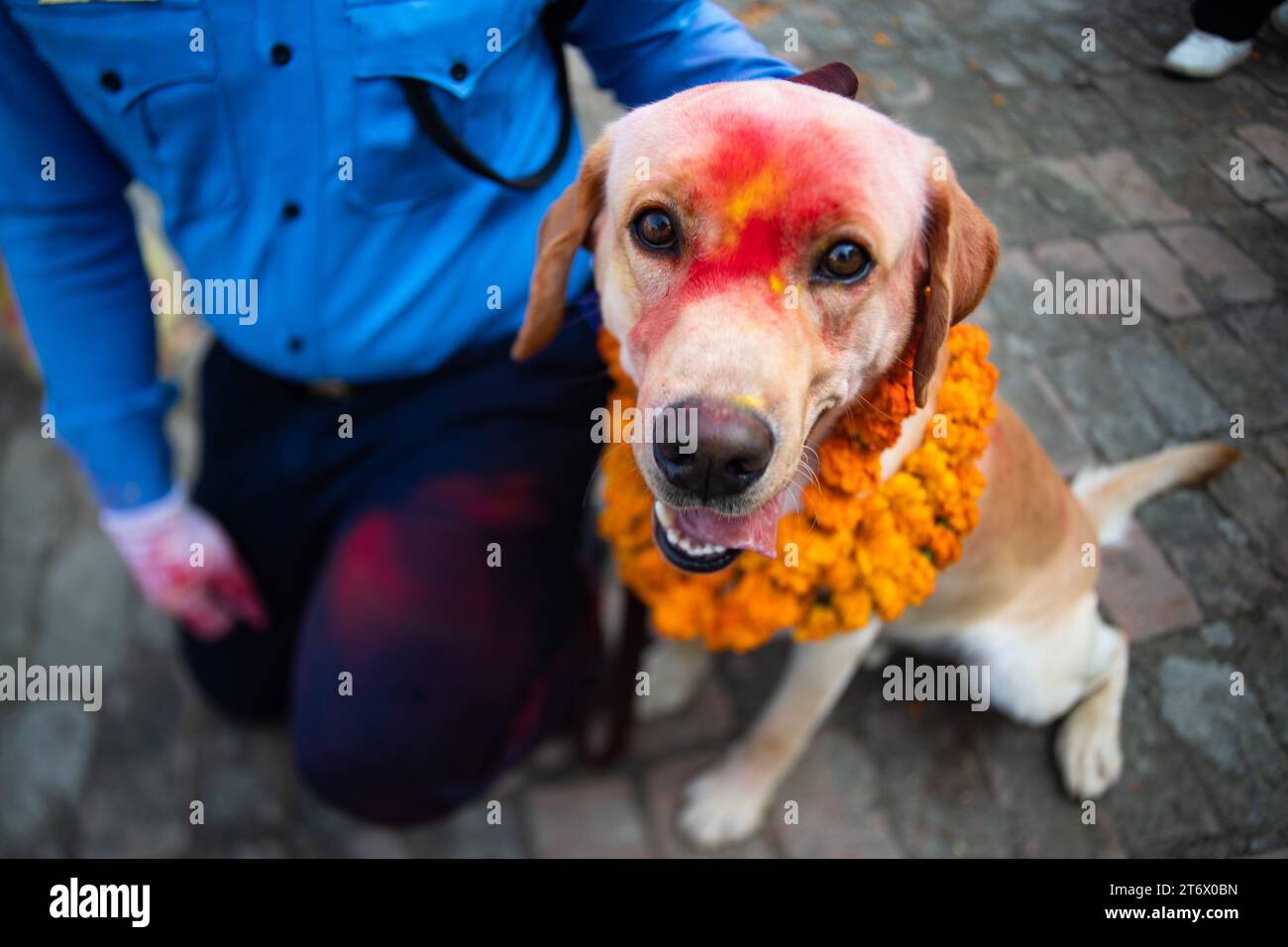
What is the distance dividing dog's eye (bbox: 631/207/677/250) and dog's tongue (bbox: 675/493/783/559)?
0.44 m

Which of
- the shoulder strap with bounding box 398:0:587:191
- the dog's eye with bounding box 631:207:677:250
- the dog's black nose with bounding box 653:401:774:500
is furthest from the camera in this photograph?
the shoulder strap with bounding box 398:0:587:191

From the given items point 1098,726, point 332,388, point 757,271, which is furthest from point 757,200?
point 1098,726

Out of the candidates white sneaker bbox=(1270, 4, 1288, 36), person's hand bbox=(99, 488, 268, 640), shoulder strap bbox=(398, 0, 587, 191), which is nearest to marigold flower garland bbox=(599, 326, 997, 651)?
shoulder strap bbox=(398, 0, 587, 191)

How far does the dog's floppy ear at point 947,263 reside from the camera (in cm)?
131

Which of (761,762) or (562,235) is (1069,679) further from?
(562,235)

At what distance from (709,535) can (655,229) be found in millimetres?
531

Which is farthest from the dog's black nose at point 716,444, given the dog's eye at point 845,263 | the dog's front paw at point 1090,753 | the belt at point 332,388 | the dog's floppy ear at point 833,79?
the dog's front paw at point 1090,753

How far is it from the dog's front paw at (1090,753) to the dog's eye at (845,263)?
1.62 m

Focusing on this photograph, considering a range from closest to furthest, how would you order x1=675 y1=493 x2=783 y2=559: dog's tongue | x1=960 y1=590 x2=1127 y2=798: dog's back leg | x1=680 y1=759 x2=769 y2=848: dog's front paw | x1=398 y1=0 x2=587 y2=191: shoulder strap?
1. x1=675 y1=493 x2=783 y2=559: dog's tongue
2. x1=398 y1=0 x2=587 y2=191: shoulder strap
3. x1=960 y1=590 x2=1127 y2=798: dog's back leg
4. x1=680 y1=759 x2=769 y2=848: dog's front paw

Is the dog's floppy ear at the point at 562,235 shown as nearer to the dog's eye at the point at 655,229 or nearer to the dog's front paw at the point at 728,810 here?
the dog's eye at the point at 655,229

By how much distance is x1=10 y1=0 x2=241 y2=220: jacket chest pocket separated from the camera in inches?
55.7

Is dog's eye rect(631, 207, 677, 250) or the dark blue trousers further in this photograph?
the dark blue trousers

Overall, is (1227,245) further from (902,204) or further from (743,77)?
(743,77)

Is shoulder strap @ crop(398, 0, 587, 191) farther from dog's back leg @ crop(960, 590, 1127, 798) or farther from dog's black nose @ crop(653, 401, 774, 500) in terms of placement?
dog's back leg @ crop(960, 590, 1127, 798)
